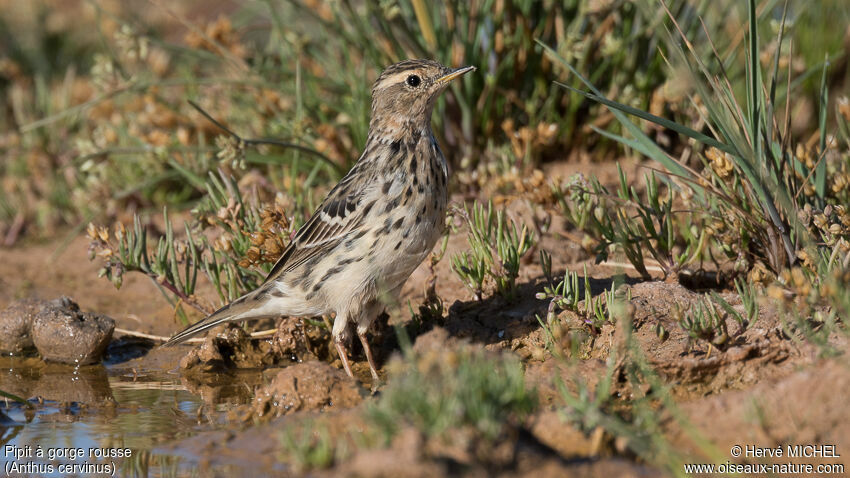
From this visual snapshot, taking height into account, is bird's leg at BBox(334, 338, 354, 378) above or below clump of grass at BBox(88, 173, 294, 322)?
below

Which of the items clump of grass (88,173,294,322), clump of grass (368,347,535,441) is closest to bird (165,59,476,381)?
clump of grass (88,173,294,322)

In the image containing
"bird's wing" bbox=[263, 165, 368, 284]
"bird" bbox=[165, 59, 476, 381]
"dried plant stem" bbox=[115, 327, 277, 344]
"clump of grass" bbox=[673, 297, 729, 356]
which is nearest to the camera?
"clump of grass" bbox=[673, 297, 729, 356]

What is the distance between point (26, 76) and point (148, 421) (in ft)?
21.7

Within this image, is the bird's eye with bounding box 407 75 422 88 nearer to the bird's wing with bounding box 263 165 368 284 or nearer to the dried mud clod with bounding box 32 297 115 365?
the bird's wing with bounding box 263 165 368 284

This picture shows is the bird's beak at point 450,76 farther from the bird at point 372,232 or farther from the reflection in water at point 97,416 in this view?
the reflection in water at point 97,416

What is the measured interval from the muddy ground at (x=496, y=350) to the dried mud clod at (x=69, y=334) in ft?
0.38

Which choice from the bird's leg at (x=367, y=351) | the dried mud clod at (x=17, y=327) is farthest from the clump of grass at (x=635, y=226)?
the dried mud clod at (x=17, y=327)

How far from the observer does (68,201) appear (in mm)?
8188

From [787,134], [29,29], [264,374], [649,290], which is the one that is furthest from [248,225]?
[29,29]

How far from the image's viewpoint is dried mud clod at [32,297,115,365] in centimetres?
561

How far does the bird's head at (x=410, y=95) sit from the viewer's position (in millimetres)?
5531

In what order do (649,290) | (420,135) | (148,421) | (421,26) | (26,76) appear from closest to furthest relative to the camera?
(148,421) → (649,290) → (420,135) → (421,26) → (26,76)

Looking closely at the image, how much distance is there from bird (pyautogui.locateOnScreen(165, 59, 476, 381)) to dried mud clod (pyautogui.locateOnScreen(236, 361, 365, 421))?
614 millimetres

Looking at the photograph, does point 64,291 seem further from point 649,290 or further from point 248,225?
point 649,290
